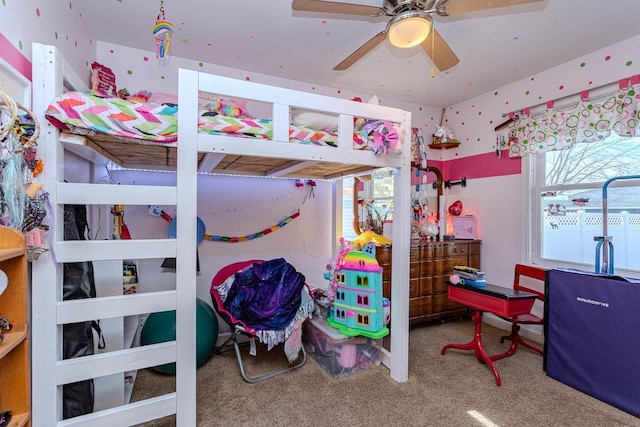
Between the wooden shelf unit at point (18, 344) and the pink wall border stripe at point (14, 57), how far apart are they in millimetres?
731

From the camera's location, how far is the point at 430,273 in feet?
10.0

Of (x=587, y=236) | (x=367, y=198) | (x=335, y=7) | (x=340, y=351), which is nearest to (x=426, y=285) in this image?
(x=367, y=198)

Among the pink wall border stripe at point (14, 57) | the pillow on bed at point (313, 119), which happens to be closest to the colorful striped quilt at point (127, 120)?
the pink wall border stripe at point (14, 57)

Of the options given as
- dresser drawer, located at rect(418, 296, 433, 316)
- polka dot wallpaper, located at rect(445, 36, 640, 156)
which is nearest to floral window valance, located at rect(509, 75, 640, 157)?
polka dot wallpaper, located at rect(445, 36, 640, 156)

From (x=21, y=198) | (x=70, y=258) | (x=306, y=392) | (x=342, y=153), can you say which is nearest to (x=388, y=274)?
(x=306, y=392)

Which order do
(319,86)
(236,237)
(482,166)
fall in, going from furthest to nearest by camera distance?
1. (482,166)
2. (319,86)
3. (236,237)

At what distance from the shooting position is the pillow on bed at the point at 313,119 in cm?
182

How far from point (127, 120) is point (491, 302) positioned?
245 centimetres

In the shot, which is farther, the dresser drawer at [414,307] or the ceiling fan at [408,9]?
the dresser drawer at [414,307]

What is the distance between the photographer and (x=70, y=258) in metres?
1.33

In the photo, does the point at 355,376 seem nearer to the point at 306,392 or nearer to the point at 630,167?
the point at 306,392

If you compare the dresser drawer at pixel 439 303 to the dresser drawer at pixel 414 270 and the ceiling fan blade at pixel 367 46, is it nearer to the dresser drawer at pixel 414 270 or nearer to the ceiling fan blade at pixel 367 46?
the dresser drawer at pixel 414 270

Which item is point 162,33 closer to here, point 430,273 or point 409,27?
point 409,27

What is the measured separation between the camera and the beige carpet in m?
1.71
